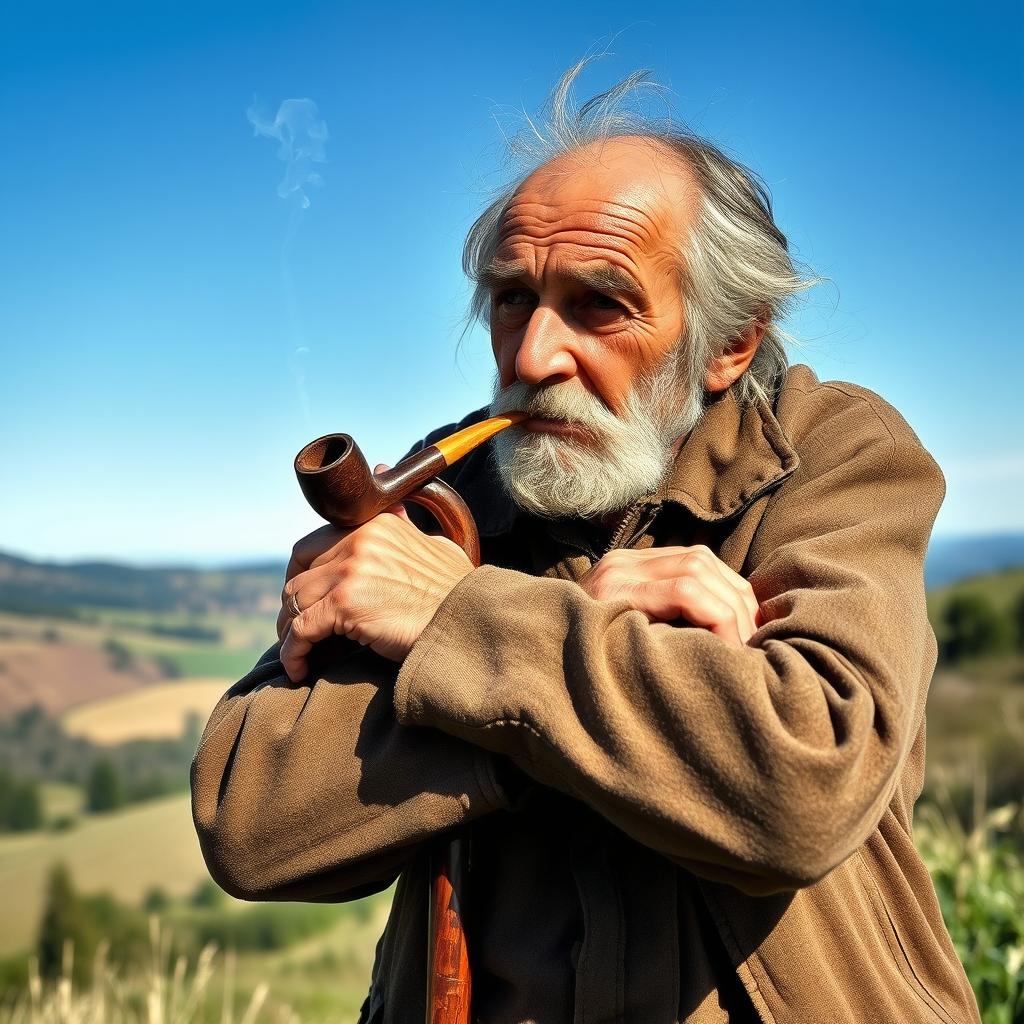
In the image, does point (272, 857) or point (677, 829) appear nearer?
point (677, 829)

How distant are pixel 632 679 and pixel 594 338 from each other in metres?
0.97

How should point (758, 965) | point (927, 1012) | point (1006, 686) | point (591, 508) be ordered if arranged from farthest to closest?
point (1006, 686), point (591, 508), point (927, 1012), point (758, 965)

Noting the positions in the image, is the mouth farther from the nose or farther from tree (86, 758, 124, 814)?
tree (86, 758, 124, 814)

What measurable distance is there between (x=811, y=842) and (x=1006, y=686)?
68.0 ft

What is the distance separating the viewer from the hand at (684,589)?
1708 millimetres

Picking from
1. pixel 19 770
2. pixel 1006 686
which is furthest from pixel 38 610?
pixel 1006 686

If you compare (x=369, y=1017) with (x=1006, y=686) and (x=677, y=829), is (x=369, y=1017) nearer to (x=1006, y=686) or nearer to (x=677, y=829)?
(x=677, y=829)

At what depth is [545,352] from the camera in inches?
88.0

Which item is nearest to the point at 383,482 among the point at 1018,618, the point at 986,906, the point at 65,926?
the point at 986,906

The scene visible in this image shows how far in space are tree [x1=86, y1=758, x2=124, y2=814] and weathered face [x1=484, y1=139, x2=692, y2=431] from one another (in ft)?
75.9

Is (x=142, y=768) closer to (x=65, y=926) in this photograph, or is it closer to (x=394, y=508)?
(x=65, y=926)

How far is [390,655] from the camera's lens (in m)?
1.84

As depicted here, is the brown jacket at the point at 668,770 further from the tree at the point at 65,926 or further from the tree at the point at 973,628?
the tree at the point at 973,628

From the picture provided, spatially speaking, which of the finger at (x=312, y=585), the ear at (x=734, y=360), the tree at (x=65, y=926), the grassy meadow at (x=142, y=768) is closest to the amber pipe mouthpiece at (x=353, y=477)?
the finger at (x=312, y=585)
